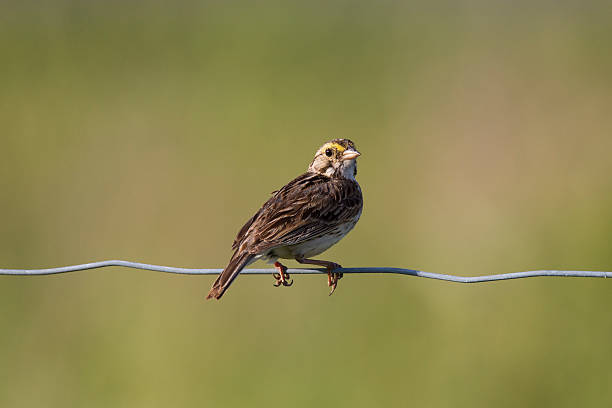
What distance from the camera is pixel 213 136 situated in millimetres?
11812

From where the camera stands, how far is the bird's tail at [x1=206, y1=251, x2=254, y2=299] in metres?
4.65

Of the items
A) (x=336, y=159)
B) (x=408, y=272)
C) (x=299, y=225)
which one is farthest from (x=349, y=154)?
(x=408, y=272)

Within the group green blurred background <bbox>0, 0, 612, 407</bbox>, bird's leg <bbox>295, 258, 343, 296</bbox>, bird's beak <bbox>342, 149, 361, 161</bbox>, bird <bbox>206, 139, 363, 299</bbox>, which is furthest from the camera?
green blurred background <bbox>0, 0, 612, 407</bbox>

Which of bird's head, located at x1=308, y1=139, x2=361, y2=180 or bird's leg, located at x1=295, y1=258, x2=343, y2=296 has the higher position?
bird's head, located at x1=308, y1=139, x2=361, y2=180

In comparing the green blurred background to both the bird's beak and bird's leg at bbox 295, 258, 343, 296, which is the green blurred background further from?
the bird's beak

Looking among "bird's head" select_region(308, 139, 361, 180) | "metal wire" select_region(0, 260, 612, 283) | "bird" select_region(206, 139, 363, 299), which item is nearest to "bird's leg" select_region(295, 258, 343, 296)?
"bird" select_region(206, 139, 363, 299)

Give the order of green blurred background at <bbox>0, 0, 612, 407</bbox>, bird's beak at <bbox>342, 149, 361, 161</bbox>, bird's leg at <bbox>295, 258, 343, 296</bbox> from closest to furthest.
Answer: bird's leg at <bbox>295, 258, 343, 296</bbox>, bird's beak at <bbox>342, 149, 361, 161</bbox>, green blurred background at <bbox>0, 0, 612, 407</bbox>

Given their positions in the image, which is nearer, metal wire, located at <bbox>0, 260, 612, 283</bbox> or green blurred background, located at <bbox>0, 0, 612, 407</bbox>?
metal wire, located at <bbox>0, 260, 612, 283</bbox>

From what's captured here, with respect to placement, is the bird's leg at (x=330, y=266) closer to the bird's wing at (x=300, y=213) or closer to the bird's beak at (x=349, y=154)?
the bird's wing at (x=300, y=213)

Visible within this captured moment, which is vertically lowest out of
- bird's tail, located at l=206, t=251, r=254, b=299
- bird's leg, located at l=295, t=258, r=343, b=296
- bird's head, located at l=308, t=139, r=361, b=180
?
bird's tail, located at l=206, t=251, r=254, b=299

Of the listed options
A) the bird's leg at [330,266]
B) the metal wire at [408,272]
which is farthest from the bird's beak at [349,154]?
the metal wire at [408,272]

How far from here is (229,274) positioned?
15.8 feet

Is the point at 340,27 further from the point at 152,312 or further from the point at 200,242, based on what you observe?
the point at 152,312

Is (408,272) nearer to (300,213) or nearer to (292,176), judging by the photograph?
(300,213)
